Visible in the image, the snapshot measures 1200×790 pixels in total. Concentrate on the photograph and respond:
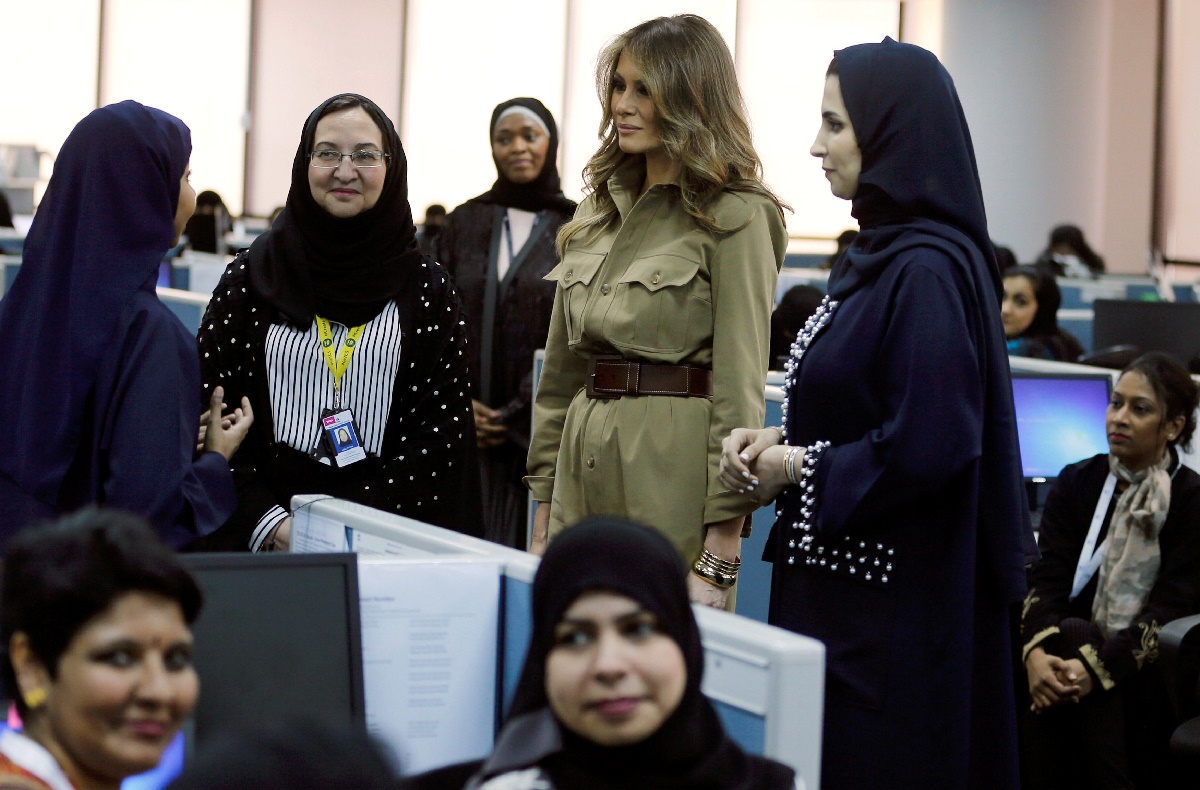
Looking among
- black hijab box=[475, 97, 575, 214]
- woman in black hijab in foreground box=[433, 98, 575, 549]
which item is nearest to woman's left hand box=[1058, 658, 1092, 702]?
woman in black hijab in foreground box=[433, 98, 575, 549]

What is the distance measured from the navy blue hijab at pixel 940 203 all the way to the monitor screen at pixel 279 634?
79cm

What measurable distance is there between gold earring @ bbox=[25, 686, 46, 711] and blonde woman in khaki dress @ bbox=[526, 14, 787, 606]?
41.6 inches

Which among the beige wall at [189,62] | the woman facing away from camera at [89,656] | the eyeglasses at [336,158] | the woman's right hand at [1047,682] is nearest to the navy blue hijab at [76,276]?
the eyeglasses at [336,158]

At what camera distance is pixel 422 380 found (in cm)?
226

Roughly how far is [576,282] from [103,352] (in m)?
0.74

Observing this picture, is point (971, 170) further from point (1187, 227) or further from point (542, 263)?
point (1187, 227)

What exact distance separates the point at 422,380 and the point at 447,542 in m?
0.67

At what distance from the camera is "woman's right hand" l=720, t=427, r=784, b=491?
1.90 m

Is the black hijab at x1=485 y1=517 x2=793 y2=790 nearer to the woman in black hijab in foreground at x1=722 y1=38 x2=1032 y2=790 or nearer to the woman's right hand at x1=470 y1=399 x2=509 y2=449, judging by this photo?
the woman in black hijab in foreground at x1=722 y1=38 x2=1032 y2=790

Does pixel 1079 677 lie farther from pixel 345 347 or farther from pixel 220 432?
pixel 220 432

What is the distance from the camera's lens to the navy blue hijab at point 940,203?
178 centimetres

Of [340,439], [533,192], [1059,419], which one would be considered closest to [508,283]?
[533,192]

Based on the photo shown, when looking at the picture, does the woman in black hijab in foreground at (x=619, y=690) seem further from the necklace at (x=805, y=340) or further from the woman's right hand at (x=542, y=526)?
the woman's right hand at (x=542, y=526)

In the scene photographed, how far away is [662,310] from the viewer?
212 centimetres
